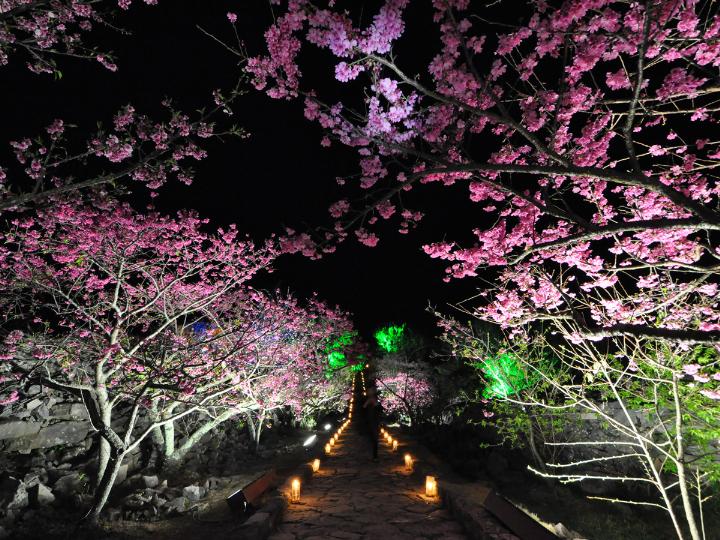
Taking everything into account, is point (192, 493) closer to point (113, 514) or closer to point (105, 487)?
point (113, 514)

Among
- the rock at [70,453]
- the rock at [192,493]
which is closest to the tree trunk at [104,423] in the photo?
the rock at [192,493]

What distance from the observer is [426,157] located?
4555mm

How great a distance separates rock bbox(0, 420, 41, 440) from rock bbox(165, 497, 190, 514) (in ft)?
19.1

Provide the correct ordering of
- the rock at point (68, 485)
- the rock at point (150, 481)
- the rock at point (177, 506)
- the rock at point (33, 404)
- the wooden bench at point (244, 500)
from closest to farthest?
the wooden bench at point (244, 500) → the rock at point (177, 506) → the rock at point (68, 485) → the rock at point (150, 481) → the rock at point (33, 404)

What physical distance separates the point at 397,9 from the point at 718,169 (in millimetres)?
7228

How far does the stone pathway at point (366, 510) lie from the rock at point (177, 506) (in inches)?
111

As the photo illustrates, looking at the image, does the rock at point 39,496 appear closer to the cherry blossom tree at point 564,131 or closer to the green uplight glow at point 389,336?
the cherry blossom tree at point 564,131

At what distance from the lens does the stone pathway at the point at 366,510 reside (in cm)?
674

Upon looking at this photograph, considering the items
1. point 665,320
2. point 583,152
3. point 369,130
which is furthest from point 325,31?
point 665,320

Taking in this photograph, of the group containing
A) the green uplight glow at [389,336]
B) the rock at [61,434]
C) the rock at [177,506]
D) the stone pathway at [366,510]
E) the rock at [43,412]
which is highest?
the green uplight glow at [389,336]

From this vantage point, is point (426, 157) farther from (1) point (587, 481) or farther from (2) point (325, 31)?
(1) point (587, 481)

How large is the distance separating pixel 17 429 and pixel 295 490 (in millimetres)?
9024

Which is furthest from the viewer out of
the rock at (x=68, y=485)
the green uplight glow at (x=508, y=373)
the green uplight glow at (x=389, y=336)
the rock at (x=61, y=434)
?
the green uplight glow at (x=389, y=336)

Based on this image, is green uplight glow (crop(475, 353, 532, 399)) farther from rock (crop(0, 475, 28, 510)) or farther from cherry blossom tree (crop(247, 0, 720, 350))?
rock (crop(0, 475, 28, 510))
